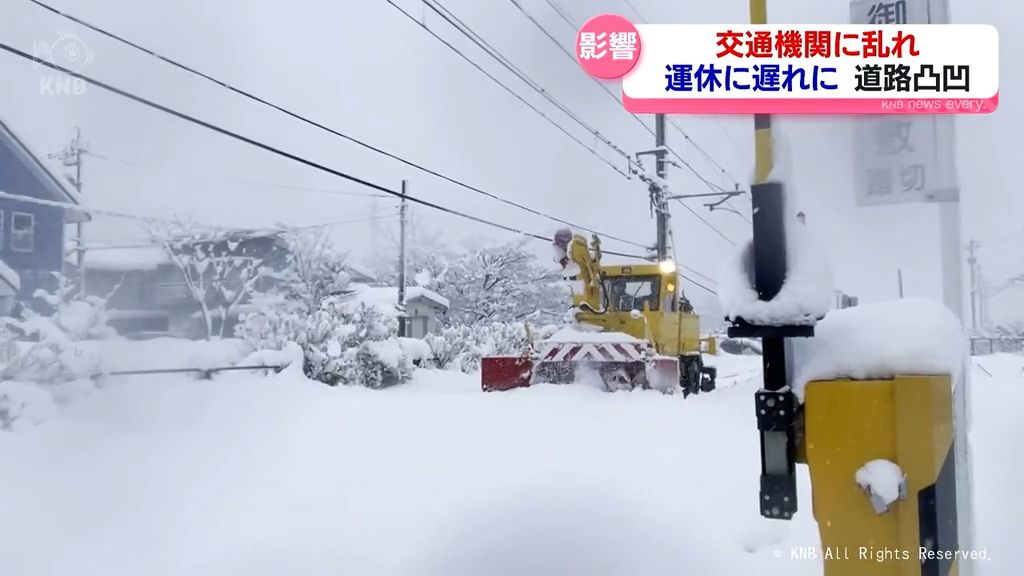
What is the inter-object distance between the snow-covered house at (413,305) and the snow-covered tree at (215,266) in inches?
43.5

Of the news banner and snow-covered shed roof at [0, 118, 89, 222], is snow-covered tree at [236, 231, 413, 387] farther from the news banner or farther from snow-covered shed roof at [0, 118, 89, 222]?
the news banner

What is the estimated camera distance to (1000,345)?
6.29 ft

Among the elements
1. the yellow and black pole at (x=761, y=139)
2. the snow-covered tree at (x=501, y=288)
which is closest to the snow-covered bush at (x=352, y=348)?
the snow-covered tree at (x=501, y=288)

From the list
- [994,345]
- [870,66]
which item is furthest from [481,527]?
[994,345]

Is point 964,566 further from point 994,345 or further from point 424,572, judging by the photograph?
point 994,345

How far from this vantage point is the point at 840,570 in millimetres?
848

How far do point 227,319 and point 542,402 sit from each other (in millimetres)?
3200

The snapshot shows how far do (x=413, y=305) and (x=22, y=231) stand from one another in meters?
4.82

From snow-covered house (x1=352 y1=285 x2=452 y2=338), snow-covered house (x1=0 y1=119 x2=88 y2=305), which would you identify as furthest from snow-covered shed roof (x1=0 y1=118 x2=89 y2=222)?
→ snow-covered house (x1=352 y1=285 x2=452 y2=338)

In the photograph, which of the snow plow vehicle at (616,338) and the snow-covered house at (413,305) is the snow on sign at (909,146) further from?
the snow-covered house at (413,305)

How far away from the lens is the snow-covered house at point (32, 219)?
2227 mm

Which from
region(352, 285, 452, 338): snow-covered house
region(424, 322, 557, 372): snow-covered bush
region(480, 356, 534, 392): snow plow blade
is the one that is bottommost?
region(480, 356, 534, 392): snow plow blade

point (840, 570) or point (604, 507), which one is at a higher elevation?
point (840, 570)

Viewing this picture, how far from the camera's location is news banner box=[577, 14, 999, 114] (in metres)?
1.39
